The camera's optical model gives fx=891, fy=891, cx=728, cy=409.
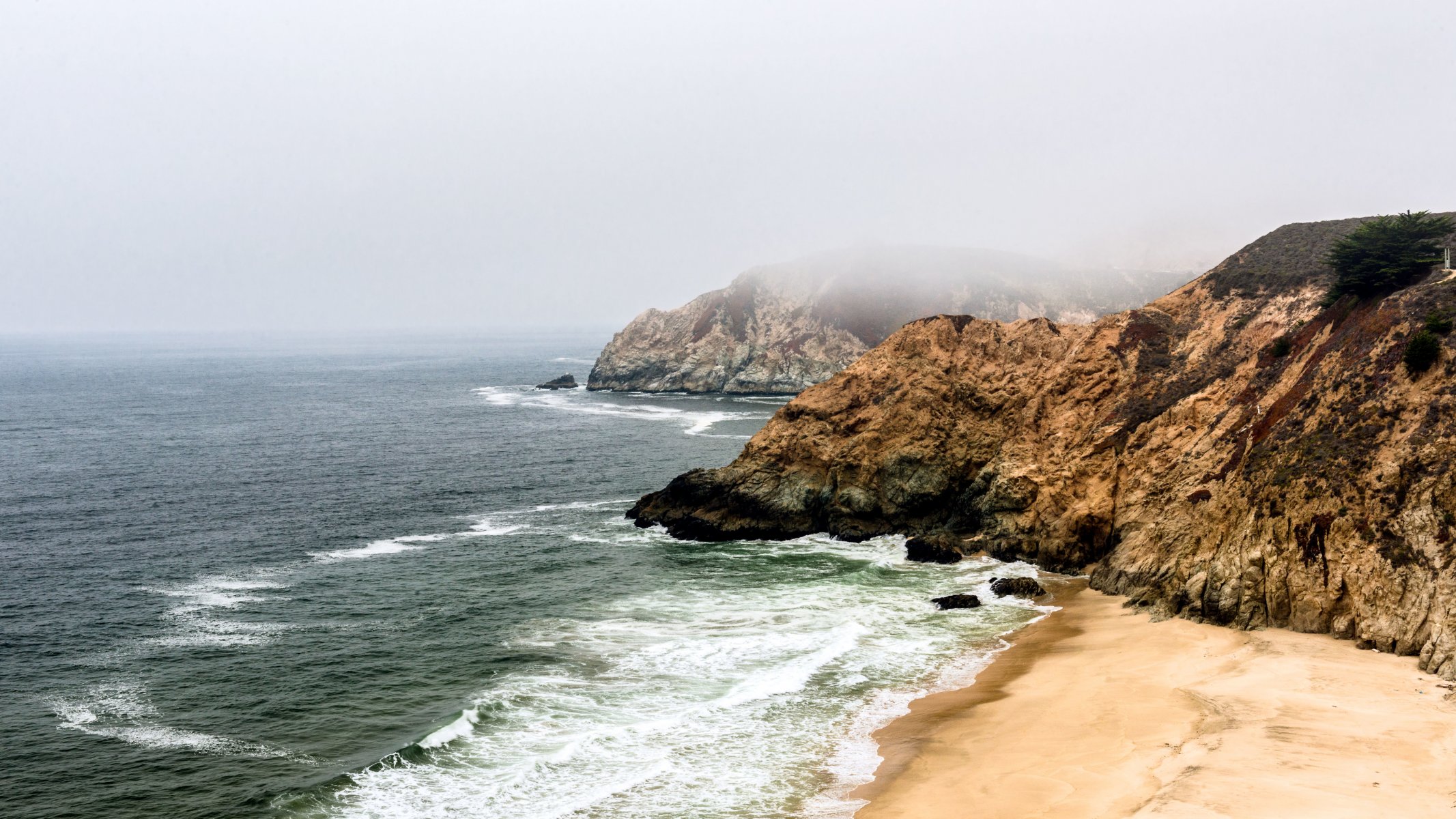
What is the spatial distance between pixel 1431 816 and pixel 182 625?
42530mm

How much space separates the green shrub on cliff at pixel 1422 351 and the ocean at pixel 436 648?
17.5m

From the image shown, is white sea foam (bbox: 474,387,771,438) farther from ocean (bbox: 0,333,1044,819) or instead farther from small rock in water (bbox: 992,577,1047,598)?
small rock in water (bbox: 992,577,1047,598)

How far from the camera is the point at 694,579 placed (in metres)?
45.8

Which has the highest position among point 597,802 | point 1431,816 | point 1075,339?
point 1075,339

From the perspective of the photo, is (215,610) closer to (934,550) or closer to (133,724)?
(133,724)

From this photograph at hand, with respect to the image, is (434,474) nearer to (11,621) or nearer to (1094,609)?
(11,621)

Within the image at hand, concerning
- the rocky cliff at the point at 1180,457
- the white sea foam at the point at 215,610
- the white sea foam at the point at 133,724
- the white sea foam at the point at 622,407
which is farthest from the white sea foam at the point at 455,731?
the white sea foam at the point at 622,407

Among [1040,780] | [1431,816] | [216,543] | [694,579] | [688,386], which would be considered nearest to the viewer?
[1431,816]

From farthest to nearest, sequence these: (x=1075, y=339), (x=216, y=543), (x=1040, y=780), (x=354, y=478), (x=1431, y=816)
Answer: (x=354, y=478) → (x=1075, y=339) → (x=216, y=543) → (x=1040, y=780) → (x=1431, y=816)

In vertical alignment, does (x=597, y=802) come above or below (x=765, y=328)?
below

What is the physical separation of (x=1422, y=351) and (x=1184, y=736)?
761 inches

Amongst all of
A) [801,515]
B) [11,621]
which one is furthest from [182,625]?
[801,515]

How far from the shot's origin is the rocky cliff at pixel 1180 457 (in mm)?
30031

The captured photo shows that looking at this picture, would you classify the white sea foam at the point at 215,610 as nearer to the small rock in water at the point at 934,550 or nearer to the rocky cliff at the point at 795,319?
the small rock in water at the point at 934,550
